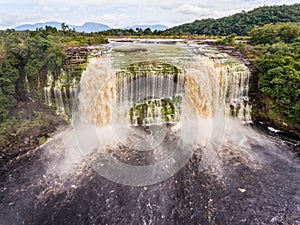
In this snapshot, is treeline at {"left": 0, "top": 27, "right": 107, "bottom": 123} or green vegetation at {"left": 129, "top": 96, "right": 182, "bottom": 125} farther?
green vegetation at {"left": 129, "top": 96, "right": 182, "bottom": 125}

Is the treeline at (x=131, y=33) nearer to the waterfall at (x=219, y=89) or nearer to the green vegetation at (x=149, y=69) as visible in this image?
the green vegetation at (x=149, y=69)

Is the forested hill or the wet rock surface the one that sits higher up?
the forested hill

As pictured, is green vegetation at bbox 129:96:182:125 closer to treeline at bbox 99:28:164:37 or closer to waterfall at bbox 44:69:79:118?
waterfall at bbox 44:69:79:118

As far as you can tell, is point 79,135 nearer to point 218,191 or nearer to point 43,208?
point 43,208

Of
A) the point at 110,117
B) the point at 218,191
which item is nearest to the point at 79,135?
the point at 110,117

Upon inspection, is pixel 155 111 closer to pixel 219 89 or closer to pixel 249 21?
pixel 219 89

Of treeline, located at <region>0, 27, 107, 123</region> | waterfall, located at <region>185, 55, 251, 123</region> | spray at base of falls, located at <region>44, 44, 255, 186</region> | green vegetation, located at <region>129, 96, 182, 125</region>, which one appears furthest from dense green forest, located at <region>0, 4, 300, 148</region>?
green vegetation, located at <region>129, 96, 182, 125</region>

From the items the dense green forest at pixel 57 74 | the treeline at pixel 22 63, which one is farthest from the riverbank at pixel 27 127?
the treeline at pixel 22 63
